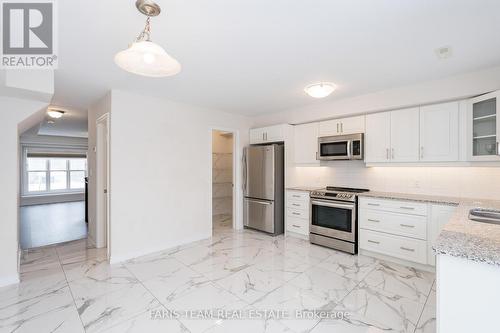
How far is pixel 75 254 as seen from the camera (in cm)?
345

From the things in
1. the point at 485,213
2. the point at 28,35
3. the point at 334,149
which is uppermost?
the point at 28,35

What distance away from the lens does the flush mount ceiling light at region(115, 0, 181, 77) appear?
133 centimetres

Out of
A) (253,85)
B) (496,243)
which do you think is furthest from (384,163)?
(496,243)

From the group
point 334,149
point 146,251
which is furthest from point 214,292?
point 334,149

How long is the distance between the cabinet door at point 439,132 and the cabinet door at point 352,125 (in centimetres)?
75

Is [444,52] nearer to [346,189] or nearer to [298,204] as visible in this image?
[346,189]

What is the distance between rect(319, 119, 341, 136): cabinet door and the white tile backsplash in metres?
0.58

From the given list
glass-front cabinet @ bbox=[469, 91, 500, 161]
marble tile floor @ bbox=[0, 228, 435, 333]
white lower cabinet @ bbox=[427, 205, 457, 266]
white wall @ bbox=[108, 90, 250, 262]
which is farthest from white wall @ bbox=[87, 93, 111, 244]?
glass-front cabinet @ bbox=[469, 91, 500, 161]

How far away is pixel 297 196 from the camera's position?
4156mm

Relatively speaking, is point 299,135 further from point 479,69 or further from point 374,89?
point 479,69

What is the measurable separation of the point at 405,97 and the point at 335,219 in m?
1.98

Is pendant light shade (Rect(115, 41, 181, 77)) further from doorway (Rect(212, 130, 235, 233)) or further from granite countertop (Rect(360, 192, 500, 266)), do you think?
doorway (Rect(212, 130, 235, 233))

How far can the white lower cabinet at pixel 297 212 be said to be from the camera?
4.02 meters

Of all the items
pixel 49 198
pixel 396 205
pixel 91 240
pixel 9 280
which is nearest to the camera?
pixel 9 280
